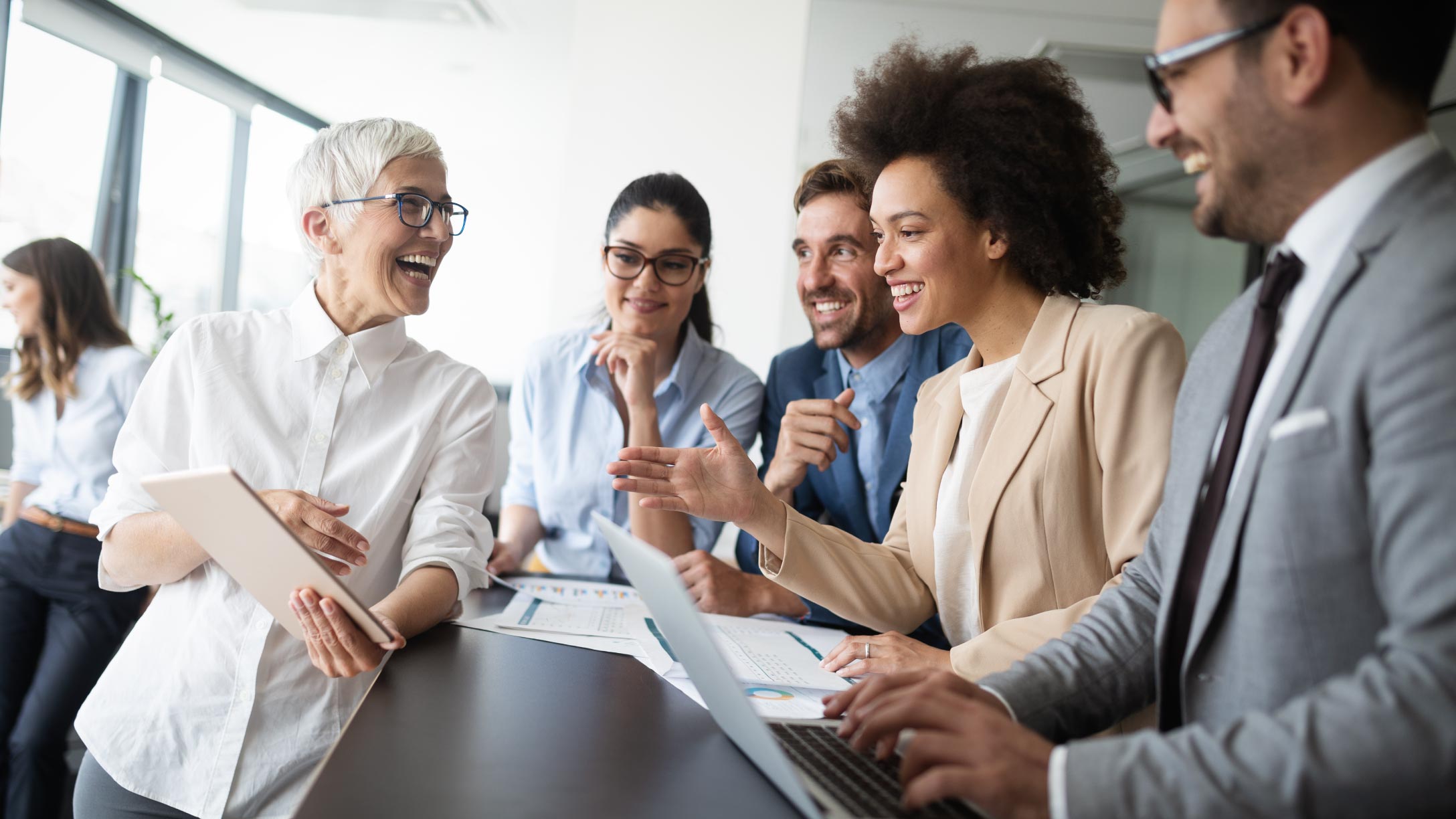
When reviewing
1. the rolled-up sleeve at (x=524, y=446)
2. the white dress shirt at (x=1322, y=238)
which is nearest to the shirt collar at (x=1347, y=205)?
the white dress shirt at (x=1322, y=238)

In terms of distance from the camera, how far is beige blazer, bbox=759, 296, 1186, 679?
1.38 meters

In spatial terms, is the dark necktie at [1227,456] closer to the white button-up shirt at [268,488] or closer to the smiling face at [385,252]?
the white button-up shirt at [268,488]

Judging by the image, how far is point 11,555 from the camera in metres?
3.03

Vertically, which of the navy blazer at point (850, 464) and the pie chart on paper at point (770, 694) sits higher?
the navy blazer at point (850, 464)

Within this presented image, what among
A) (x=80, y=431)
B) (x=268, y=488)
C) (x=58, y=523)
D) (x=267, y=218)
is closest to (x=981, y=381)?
(x=268, y=488)

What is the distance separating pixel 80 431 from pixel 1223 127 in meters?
3.77

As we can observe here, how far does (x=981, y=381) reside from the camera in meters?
1.71

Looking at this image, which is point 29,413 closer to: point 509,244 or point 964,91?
point 964,91

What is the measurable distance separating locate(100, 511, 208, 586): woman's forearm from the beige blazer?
0.97m

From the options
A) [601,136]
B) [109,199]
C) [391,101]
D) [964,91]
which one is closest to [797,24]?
[601,136]

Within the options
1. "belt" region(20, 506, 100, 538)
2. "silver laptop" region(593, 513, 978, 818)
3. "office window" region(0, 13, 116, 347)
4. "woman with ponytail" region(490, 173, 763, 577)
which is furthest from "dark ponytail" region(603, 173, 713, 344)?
"office window" region(0, 13, 116, 347)

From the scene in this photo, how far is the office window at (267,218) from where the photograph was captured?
678cm

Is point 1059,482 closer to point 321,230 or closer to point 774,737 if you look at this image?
point 774,737

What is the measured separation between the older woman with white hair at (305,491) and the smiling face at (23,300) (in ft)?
8.24
